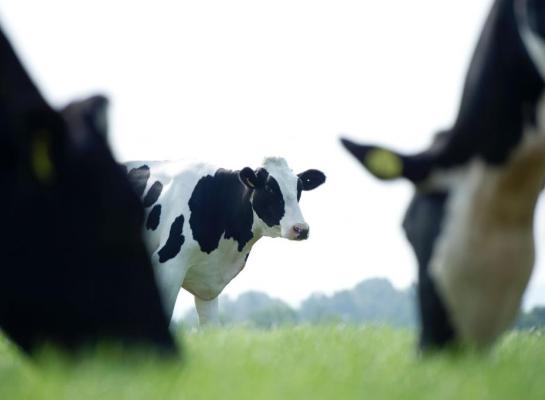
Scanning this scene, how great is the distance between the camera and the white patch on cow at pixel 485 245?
12.5 ft

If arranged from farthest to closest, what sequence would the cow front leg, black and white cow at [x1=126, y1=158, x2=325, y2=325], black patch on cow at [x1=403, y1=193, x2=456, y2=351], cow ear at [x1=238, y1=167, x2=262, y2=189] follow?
the cow front leg
cow ear at [x1=238, y1=167, x2=262, y2=189]
black and white cow at [x1=126, y1=158, x2=325, y2=325]
black patch on cow at [x1=403, y1=193, x2=456, y2=351]

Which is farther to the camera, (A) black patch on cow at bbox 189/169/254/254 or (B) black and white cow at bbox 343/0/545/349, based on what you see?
(A) black patch on cow at bbox 189/169/254/254

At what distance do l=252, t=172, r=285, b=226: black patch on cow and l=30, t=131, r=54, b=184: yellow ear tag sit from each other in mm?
7502

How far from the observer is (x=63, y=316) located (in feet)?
11.6

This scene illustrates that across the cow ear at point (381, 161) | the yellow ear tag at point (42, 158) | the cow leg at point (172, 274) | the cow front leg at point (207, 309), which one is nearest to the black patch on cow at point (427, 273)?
the cow ear at point (381, 161)

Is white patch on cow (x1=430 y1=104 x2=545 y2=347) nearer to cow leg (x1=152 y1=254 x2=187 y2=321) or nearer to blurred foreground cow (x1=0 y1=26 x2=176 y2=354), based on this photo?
blurred foreground cow (x1=0 y1=26 x2=176 y2=354)

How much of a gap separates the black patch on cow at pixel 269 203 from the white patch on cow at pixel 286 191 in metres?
0.05

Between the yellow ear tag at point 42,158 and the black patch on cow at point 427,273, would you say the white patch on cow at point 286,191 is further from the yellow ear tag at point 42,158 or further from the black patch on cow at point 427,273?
the yellow ear tag at point 42,158

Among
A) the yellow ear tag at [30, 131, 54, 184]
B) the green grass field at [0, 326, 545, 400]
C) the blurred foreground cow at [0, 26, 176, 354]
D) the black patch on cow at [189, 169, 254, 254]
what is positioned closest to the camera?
the green grass field at [0, 326, 545, 400]

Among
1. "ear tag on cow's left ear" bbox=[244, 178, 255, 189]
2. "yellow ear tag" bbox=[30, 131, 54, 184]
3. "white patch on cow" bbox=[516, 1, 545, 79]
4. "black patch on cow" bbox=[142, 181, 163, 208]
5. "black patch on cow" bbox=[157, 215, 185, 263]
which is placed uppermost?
"yellow ear tag" bbox=[30, 131, 54, 184]

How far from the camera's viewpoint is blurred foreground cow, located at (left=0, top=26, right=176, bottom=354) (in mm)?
3537

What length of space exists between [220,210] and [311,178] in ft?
6.45

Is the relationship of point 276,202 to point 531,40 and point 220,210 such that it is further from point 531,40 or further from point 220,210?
point 531,40

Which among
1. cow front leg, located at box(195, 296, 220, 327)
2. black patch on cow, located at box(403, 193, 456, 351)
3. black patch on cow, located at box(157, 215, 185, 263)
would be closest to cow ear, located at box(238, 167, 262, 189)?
black patch on cow, located at box(157, 215, 185, 263)
